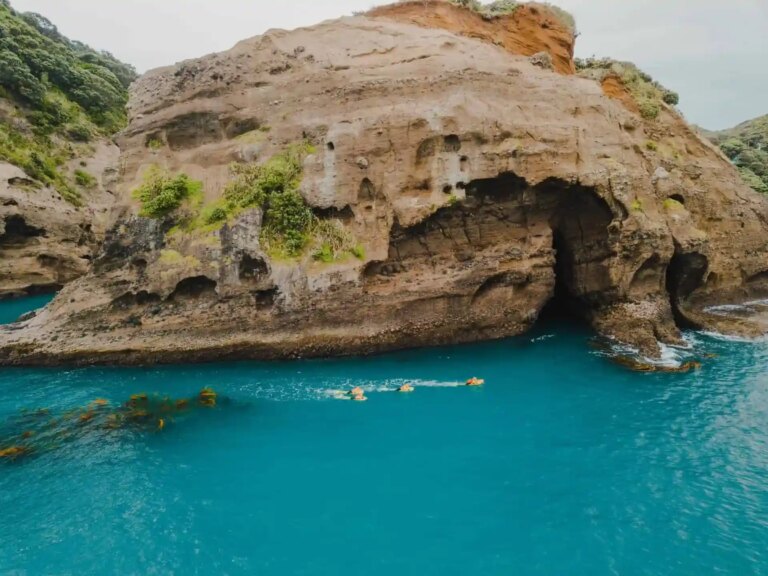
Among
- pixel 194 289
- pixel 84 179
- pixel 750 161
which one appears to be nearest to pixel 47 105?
pixel 84 179

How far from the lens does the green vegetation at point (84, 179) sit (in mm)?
45656

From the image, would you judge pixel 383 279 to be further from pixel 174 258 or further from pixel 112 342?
pixel 112 342

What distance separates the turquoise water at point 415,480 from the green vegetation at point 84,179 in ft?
106

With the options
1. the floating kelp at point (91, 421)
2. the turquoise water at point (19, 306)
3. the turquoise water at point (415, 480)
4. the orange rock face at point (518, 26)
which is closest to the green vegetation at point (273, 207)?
the turquoise water at point (415, 480)

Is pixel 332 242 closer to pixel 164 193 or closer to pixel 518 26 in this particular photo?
pixel 164 193

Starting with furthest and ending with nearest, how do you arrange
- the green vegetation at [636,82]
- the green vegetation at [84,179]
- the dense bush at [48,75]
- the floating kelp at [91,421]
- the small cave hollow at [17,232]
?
the green vegetation at [84,179]
the dense bush at [48,75]
the small cave hollow at [17,232]
the green vegetation at [636,82]
the floating kelp at [91,421]

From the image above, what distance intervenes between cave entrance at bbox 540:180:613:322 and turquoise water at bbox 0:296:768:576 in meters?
5.54

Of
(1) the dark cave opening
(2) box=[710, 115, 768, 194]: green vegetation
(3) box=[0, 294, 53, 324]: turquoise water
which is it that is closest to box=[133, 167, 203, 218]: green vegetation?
(3) box=[0, 294, 53, 324]: turquoise water

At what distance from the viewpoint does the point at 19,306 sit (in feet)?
116

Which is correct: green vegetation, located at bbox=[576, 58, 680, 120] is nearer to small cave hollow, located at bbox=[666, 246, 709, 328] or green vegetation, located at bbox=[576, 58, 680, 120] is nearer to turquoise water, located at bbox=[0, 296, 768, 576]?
small cave hollow, located at bbox=[666, 246, 709, 328]

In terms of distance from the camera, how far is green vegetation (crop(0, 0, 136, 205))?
138 feet

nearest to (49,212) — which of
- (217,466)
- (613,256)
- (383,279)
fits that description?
(383,279)

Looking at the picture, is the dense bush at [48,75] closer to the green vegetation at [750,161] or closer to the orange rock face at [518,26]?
the orange rock face at [518,26]

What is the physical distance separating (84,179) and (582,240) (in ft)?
144
